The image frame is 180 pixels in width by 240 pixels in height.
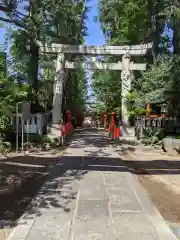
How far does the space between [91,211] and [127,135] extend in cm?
1412

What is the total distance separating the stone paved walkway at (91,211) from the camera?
5.20 m

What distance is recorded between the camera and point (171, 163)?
12.9 metres

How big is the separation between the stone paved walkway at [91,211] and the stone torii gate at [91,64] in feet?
35.1

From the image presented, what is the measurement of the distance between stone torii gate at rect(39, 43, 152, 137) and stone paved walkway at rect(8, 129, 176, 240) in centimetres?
1069

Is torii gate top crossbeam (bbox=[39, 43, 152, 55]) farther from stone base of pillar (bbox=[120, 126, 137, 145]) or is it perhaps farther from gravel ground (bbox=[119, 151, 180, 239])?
gravel ground (bbox=[119, 151, 180, 239])

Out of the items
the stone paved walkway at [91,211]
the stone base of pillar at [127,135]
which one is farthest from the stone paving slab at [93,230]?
the stone base of pillar at [127,135]

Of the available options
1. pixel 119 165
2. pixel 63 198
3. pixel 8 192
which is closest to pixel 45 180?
→ pixel 8 192

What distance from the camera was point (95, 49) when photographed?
20.1 meters

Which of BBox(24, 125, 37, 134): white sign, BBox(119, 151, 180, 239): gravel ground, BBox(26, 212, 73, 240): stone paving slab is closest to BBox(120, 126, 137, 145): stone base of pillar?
BBox(24, 125, 37, 134): white sign

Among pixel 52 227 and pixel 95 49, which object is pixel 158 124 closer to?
pixel 95 49

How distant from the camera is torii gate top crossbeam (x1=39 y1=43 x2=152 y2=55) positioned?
1994 cm

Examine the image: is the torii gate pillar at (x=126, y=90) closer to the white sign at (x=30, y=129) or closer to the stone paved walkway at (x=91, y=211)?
the white sign at (x=30, y=129)

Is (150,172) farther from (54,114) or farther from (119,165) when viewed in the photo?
(54,114)

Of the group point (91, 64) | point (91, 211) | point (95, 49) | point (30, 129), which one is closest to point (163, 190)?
point (91, 211)
